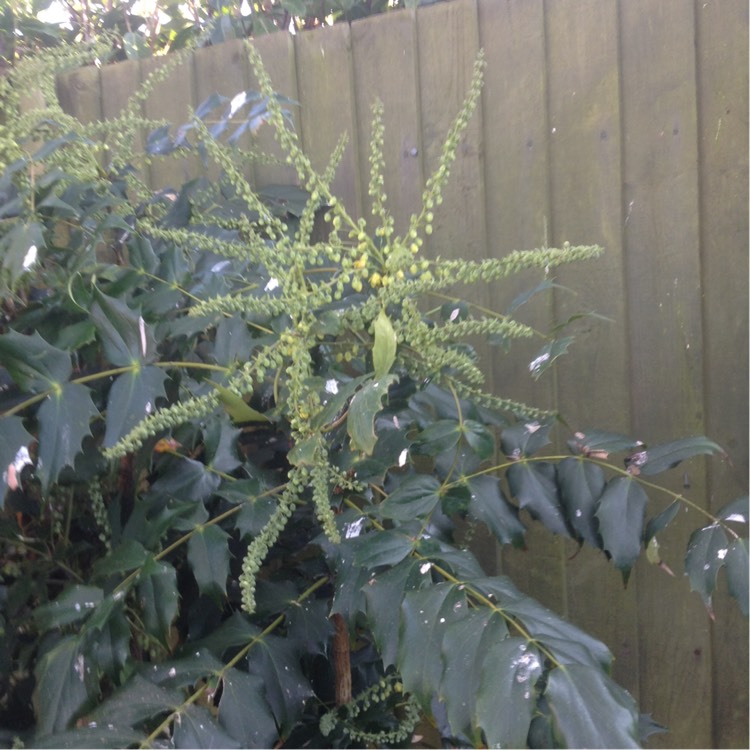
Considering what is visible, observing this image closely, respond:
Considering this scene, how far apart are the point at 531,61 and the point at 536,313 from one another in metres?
0.50

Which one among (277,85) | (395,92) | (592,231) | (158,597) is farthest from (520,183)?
(158,597)

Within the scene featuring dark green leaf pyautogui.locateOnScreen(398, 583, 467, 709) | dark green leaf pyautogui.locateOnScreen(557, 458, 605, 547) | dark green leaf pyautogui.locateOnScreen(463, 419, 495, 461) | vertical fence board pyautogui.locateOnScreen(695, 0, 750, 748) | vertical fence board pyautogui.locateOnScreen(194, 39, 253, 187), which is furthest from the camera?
vertical fence board pyautogui.locateOnScreen(194, 39, 253, 187)

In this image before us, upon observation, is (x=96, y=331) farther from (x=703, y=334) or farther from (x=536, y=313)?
(x=703, y=334)

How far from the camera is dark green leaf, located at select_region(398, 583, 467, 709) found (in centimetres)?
76

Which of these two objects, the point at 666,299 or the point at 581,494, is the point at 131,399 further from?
the point at 666,299

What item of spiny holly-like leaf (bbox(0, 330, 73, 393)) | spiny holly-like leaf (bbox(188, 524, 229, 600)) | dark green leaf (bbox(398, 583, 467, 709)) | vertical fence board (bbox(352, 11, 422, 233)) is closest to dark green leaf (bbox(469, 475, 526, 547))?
dark green leaf (bbox(398, 583, 467, 709))

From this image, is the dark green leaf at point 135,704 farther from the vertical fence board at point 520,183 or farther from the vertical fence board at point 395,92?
the vertical fence board at point 395,92

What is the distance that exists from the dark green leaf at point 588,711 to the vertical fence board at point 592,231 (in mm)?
829

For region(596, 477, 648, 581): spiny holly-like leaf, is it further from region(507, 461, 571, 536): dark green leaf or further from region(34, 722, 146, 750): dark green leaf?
region(34, 722, 146, 750): dark green leaf

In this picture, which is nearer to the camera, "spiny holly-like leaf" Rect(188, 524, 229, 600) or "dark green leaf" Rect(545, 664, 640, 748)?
"dark green leaf" Rect(545, 664, 640, 748)

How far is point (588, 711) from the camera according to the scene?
0.66 metres

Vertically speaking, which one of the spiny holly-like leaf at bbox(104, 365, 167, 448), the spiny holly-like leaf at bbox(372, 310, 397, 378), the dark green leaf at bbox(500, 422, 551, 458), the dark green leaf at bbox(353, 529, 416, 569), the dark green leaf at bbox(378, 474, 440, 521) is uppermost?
the spiny holly-like leaf at bbox(372, 310, 397, 378)

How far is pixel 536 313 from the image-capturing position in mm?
1566

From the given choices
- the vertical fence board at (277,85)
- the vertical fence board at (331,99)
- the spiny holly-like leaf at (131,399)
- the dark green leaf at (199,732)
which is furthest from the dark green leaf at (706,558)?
the vertical fence board at (277,85)
